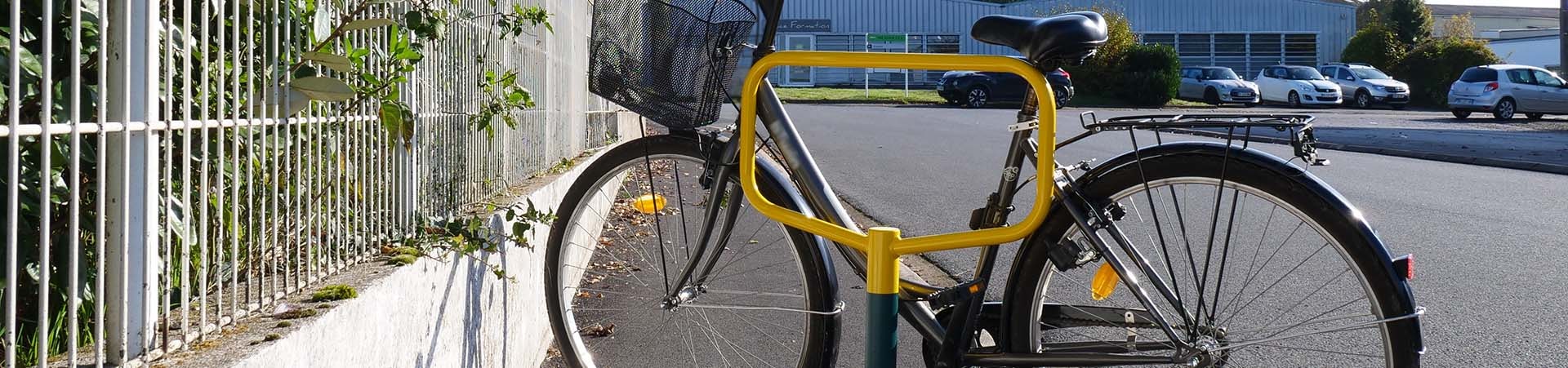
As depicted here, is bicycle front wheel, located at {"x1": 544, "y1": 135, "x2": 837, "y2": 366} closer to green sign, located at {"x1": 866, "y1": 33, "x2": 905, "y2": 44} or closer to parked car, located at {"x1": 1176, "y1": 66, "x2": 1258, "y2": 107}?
parked car, located at {"x1": 1176, "y1": 66, "x2": 1258, "y2": 107}

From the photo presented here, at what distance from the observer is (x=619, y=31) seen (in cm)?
337

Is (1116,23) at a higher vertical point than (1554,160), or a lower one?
higher

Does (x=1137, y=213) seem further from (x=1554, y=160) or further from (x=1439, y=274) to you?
(x=1554, y=160)

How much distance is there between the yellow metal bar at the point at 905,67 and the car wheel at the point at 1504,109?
28910 mm

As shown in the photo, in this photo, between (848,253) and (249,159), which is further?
(848,253)

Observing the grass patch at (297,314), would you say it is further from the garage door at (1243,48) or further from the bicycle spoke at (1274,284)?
the garage door at (1243,48)

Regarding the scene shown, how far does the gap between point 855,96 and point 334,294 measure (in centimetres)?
3841

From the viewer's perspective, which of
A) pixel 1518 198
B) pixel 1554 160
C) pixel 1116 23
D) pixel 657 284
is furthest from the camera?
pixel 1116 23

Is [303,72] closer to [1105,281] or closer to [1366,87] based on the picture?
[1105,281]

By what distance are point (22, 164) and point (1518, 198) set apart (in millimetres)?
9684

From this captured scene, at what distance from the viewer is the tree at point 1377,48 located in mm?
45344

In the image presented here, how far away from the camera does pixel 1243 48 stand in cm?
5419

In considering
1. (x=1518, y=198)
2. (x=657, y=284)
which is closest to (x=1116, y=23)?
(x=1518, y=198)

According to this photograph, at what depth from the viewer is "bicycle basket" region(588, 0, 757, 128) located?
3.23 meters
